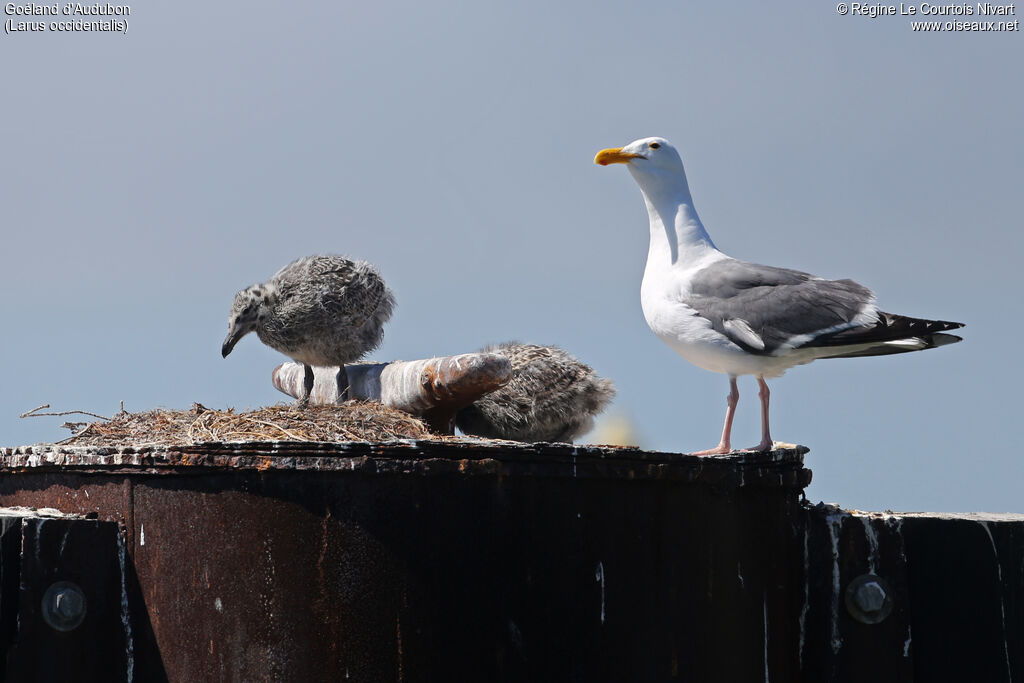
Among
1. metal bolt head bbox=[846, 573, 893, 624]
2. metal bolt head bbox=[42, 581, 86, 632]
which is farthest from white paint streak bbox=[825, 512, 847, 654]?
metal bolt head bbox=[42, 581, 86, 632]

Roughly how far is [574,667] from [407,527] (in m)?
0.91

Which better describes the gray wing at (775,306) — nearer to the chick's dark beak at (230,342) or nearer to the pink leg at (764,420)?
the pink leg at (764,420)

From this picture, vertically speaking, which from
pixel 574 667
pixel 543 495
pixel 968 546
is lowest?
pixel 574 667

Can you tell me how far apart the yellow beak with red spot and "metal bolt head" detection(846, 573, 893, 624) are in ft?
10.1

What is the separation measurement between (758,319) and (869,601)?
67.2 inches

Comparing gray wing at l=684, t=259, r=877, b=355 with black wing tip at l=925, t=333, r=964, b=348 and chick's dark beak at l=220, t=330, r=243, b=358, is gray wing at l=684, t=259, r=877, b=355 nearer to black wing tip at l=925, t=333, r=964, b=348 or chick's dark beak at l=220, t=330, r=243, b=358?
black wing tip at l=925, t=333, r=964, b=348

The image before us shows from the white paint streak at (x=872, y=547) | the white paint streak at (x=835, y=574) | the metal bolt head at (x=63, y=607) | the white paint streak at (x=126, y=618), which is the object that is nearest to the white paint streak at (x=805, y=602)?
the white paint streak at (x=835, y=574)

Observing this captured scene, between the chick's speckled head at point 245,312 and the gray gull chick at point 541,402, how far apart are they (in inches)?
68.1

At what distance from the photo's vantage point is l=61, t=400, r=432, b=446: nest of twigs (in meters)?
5.53

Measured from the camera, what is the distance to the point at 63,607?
439 centimetres

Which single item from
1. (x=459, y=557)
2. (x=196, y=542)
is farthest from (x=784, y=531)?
(x=196, y=542)

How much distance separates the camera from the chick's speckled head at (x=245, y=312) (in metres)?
8.25

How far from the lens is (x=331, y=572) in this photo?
4.25 m

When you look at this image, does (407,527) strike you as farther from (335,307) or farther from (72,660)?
(335,307)
